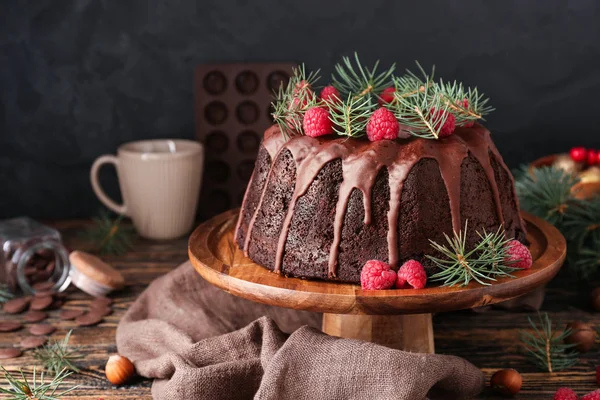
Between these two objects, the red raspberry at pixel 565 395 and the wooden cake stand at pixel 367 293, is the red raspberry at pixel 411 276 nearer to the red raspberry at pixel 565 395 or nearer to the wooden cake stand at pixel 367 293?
the wooden cake stand at pixel 367 293

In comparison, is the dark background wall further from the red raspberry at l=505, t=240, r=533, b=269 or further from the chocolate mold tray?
the red raspberry at l=505, t=240, r=533, b=269

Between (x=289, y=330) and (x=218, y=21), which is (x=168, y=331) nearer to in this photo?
(x=289, y=330)

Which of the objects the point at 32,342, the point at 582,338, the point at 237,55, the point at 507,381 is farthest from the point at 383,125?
the point at 237,55

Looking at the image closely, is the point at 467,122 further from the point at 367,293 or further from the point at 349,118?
the point at 367,293

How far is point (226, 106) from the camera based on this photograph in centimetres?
220

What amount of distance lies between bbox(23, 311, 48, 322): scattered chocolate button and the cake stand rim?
1.61 ft

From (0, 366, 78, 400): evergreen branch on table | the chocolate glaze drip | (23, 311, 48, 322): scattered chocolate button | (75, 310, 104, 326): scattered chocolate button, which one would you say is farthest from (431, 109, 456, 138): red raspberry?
(23, 311, 48, 322): scattered chocolate button

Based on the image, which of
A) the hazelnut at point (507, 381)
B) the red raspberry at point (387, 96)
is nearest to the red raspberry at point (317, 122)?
the red raspberry at point (387, 96)

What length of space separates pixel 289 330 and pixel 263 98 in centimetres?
86

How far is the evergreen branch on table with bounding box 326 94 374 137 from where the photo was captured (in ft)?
4.10

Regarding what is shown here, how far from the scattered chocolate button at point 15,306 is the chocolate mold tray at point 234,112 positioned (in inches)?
29.3

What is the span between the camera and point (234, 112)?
220 centimetres

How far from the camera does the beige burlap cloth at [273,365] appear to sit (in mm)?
1133

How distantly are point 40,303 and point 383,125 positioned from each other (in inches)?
35.4
